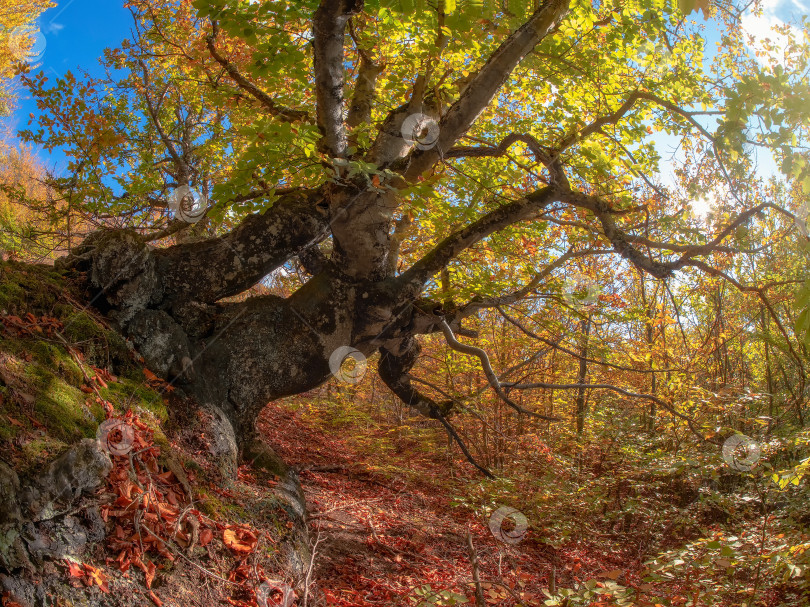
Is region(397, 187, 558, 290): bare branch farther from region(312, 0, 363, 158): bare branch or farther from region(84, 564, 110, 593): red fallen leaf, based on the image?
region(84, 564, 110, 593): red fallen leaf

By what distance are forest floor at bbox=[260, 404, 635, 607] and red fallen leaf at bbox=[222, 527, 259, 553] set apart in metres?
0.40

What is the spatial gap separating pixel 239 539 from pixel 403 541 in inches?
83.6

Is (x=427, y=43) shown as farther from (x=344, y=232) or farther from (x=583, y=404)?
(x=583, y=404)

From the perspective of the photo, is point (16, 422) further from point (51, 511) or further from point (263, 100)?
point (263, 100)

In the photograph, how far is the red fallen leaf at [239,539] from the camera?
9.36ft

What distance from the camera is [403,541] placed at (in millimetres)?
4625

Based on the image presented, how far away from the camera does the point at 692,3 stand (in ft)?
5.18

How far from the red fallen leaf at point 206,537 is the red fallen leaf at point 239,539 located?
0.13 meters

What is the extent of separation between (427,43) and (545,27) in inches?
64.7

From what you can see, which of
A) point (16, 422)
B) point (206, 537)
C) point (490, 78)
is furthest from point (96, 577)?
point (490, 78)

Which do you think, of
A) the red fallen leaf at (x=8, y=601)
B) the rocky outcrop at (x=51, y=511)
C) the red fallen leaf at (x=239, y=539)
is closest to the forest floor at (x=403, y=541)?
the red fallen leaf at (x=239, y=539)

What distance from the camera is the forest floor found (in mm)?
3504

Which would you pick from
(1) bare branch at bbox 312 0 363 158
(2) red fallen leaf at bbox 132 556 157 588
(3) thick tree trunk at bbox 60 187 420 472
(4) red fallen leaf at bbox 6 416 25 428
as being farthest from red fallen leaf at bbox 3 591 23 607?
(1) bare branch at bbox 312 0 363 158

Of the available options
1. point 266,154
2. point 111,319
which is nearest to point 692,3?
point 266,154
